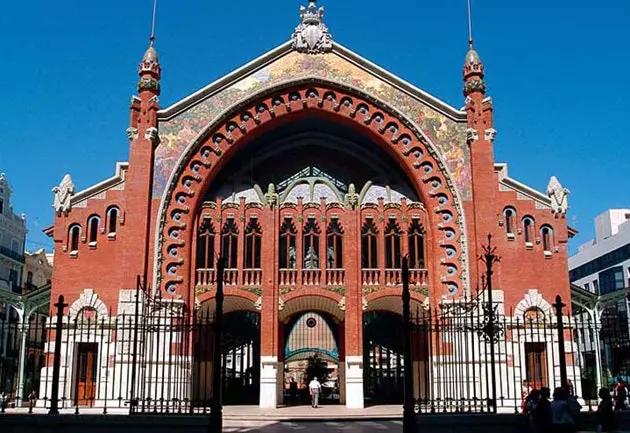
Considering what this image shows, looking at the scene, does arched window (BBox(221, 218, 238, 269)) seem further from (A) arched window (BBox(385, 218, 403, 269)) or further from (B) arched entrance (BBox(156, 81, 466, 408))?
(A) arched window (BBox(385, 218, 403, 269))

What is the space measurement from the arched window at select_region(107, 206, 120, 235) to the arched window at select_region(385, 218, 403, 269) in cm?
1270

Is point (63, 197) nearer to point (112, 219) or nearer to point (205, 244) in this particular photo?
point (112, 219)

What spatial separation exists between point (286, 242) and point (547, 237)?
12170mm

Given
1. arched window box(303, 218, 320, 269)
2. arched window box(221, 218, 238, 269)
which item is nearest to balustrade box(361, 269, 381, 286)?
arched window box(303, 218, 320, 269)

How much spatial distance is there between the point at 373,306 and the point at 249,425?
1087cm

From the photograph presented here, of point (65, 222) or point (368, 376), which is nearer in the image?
point (65, 222)

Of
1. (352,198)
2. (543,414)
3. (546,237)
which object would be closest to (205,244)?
(352,198)

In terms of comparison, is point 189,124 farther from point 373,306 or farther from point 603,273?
point 603,273

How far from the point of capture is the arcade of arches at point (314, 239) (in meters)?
32.5

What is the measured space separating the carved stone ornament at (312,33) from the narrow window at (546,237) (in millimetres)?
13386

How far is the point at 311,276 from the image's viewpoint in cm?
3294

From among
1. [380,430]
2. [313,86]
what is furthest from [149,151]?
[380,430]

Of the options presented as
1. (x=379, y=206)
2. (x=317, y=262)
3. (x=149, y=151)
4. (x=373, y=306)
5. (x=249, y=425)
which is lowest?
(x=249, y=425)

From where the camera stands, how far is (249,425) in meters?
24.1
